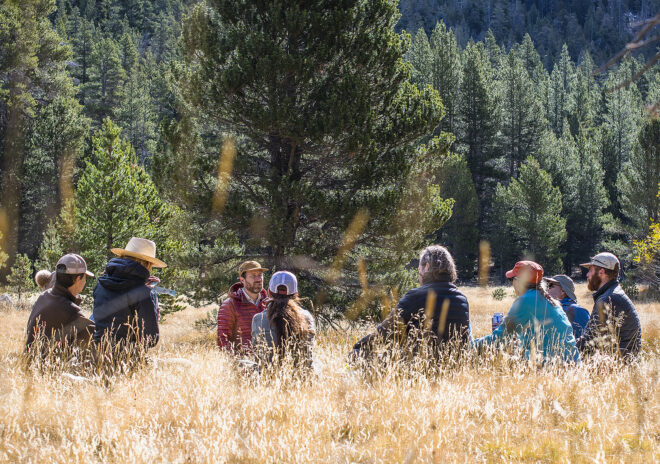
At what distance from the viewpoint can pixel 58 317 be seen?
4.54 metres

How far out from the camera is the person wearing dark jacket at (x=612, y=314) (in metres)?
4.77

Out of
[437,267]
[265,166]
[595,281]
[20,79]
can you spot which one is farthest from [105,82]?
[437,267]

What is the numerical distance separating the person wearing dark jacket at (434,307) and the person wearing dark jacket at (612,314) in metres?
1.36

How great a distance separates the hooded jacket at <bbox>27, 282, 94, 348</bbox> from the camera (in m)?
4.52

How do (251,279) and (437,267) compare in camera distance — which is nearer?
(437,267)

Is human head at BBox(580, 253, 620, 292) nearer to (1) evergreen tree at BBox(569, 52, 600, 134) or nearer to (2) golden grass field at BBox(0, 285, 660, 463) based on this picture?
(2) golden grass field at BBox(0, 285, 660, 463)

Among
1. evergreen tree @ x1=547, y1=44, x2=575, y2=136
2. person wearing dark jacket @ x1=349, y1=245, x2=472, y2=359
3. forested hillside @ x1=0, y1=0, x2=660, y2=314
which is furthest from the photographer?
evergreen tree @ x1=547, y1=44, x2=575, y2=136

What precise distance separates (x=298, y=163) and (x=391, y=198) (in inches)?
83.6

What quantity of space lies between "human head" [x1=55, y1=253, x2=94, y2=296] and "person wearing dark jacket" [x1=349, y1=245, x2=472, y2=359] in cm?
242

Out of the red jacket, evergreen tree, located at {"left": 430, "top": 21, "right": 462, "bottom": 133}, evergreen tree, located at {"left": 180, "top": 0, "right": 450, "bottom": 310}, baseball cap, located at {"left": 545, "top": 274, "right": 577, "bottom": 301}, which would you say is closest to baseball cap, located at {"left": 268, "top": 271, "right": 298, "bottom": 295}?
the red jacket

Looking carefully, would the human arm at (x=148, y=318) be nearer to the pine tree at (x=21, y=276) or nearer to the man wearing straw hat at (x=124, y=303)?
the man wearing straw hat at (x=124, y=303)

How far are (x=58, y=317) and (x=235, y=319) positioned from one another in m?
1.70

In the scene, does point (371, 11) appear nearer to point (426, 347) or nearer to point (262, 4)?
point (262, 4)

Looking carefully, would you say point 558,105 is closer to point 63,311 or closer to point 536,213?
point 536,213
